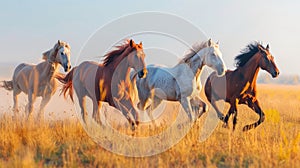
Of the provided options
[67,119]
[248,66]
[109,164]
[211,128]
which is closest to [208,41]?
[248,66]

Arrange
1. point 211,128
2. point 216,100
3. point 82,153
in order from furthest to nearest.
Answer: point 216,100 < point 211,128 < point 82,153

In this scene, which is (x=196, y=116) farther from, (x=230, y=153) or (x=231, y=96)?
(x=230, y=153)

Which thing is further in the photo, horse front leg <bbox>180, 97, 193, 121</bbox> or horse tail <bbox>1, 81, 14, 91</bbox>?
horse tail <bbox>1, 81, 14, 91</bbox>

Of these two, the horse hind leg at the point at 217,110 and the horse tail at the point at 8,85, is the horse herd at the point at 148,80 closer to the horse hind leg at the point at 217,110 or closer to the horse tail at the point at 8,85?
the horse hind leg at the point at 217,110

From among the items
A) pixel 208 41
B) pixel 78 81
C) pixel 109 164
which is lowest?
pixel 109 164

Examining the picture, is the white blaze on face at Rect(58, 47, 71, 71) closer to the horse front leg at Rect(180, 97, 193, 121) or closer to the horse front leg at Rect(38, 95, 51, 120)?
the horse front leg at Rect(38, 95, 51, 120)

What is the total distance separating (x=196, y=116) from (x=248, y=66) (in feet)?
6.62

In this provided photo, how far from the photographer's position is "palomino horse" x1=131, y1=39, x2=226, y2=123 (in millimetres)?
8359

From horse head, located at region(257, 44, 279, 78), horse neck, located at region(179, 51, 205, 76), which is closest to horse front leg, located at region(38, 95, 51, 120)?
horse neck, located at region(179, 51, 205, 76)

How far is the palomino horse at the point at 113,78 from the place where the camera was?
24.0 ft

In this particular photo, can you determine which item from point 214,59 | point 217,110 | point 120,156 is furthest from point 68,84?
point 120,156

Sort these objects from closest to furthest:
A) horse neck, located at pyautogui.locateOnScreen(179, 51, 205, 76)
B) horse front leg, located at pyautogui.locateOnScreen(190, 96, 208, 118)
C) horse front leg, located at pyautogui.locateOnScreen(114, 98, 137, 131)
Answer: horse front leg, located at pyautogui.locateOnScreen(114, 98, 137, 131) < horse front leg, located at pyautogui.locateOnScreen(190, 96, 208, 118) < horse neck, located at pyautogui.locateOnScreen(179, 51, 205, 76)

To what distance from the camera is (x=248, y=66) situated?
938cm

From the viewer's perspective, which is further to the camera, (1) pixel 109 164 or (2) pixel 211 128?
(2) pixel 211 128
